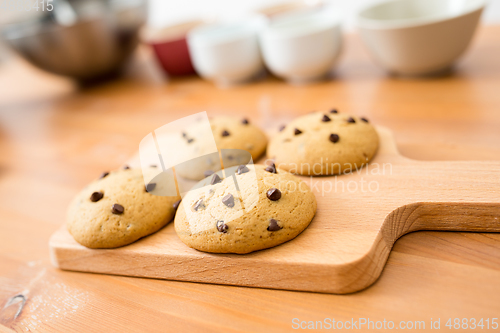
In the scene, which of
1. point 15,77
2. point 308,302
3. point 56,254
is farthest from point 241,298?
point 15,77

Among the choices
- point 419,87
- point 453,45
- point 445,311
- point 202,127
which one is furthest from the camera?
point 419,87

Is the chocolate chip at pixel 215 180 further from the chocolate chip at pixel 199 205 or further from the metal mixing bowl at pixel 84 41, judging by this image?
the metal mixing bowl at pixel 84 41

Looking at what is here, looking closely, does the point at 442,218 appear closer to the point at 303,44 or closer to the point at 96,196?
the point at 96,196

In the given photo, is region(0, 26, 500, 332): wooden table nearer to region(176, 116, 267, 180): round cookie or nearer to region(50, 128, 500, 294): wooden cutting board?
region(50, 128, 500, 294): wooden cutting board

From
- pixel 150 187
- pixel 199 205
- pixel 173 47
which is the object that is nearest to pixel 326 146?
pixel 199 205

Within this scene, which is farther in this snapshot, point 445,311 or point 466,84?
point 466,84

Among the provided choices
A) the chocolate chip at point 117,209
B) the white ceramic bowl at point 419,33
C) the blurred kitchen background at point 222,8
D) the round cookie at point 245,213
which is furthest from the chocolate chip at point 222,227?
the blurred kitchen background at point 222,8

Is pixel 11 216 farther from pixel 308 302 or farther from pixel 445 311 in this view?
pixel 445 311
